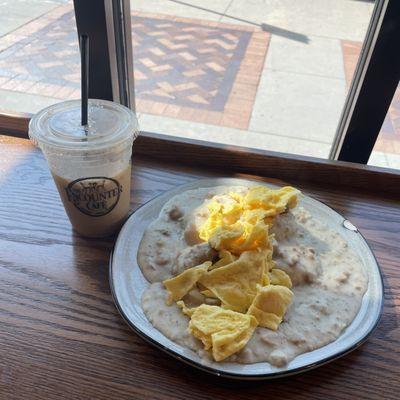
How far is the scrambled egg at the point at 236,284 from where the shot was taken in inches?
24.0

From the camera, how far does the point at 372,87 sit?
92 centimetres

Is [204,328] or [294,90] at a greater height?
[204,328]

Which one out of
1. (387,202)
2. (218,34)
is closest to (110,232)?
(387,202)

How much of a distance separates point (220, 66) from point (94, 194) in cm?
164

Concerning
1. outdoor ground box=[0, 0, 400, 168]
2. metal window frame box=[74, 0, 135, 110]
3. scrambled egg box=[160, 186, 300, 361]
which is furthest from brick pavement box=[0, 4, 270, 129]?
scrambled egg box=[160, 186, 300, 361]

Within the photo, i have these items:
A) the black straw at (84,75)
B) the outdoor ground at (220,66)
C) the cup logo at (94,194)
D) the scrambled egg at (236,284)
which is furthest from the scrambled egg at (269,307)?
the outdoor ground at (220,66)

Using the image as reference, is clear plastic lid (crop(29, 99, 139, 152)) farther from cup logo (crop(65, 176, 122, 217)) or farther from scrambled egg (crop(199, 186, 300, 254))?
scrambled egg (crop(199, 186, 300, 254))

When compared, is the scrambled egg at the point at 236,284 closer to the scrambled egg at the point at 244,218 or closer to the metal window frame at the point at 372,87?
the scrambled egg at the point at 244,218

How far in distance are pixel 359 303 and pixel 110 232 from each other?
0.47 meters

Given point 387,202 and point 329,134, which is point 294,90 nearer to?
point 329,134

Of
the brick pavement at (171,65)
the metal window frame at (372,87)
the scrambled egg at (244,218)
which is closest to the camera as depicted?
the scrambled egg at (244,218)

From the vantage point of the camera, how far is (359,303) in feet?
2.29

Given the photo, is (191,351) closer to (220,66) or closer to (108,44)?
(108,44)

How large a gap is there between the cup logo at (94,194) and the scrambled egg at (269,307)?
324 millimetres
